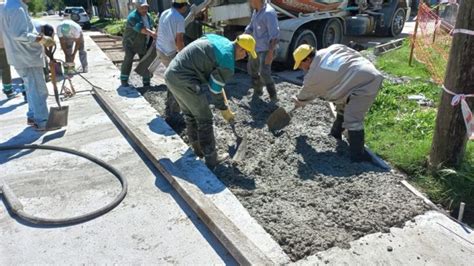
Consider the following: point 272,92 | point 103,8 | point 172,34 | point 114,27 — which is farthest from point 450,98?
point 103,8

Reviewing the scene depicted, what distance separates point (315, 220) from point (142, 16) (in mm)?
5012

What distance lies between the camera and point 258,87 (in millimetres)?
A: 6254

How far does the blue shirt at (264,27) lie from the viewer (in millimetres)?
5742

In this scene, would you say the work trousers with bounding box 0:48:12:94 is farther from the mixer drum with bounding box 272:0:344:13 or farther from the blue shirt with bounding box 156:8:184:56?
the mixer drum with bounding box 272:0:344:13

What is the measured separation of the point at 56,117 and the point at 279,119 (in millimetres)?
2857

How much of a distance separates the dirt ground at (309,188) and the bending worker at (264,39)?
3.16 ft

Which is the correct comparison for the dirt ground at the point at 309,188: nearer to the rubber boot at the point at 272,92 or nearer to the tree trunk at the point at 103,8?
the rubber boot at the point at 272,92

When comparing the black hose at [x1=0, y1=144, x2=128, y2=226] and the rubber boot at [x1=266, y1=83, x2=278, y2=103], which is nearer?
the black hose at [x1=0, y1=144, x2=128, y2=226]

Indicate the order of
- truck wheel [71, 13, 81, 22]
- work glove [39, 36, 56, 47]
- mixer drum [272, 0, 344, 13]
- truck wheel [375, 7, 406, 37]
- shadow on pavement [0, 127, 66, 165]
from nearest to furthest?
shadow on pavement [0, 127, 66, 165] < work glove [39, 36, 56, 47] < mixer drum [272, 0, 344, 13] < truck wheel [375, 7, 406, 37] < truck wheel [71, 13, 81, 22]

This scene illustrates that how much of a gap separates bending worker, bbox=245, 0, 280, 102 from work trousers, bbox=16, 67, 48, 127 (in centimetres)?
295

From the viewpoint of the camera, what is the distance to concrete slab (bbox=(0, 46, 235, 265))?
2.87 metres

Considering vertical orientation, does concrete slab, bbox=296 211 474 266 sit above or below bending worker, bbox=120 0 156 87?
below

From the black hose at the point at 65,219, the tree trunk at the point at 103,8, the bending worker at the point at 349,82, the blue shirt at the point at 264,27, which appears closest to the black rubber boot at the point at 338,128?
the bending worker at the point at 349,82

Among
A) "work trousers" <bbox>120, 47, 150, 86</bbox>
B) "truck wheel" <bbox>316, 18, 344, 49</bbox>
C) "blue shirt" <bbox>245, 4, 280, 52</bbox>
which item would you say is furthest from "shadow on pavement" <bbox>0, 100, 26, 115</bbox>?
"truck wheel" <bbox>316, 18, 344, 49</bbox>
